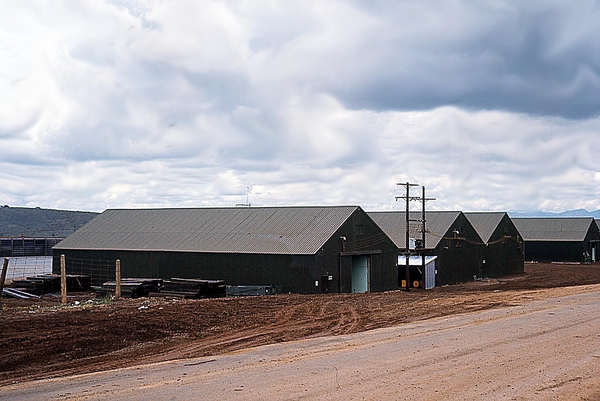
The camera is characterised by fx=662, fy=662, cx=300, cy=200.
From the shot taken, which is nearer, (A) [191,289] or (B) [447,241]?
(A) [191,289]

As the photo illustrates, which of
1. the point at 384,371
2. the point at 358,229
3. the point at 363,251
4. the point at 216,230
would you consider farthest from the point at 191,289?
the point at 384,371

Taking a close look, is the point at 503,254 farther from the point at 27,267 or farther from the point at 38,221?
the point at 38,221

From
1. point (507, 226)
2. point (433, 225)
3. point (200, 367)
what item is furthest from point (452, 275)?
point (200, 367)

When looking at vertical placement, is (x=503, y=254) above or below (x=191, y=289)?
above

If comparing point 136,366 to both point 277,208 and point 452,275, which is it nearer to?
point 277,208

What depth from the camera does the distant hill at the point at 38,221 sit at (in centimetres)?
11200

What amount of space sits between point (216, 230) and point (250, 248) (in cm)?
540

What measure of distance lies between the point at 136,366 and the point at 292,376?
456 cm

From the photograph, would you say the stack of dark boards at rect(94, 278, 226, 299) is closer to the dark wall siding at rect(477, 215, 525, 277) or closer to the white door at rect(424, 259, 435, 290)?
the white door at rect(424, 259, 435, 290)

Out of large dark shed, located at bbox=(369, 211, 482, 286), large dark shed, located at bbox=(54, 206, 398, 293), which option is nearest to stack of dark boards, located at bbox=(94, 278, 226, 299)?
large dark shed, located at bbox=(54, 206, 398, 293)

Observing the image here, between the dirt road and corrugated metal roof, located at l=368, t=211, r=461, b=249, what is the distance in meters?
38.1

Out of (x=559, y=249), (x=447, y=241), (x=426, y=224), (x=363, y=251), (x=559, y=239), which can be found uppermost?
(x=426, y=224)

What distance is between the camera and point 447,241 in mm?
60594

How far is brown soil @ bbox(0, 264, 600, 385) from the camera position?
1859 centimetres
